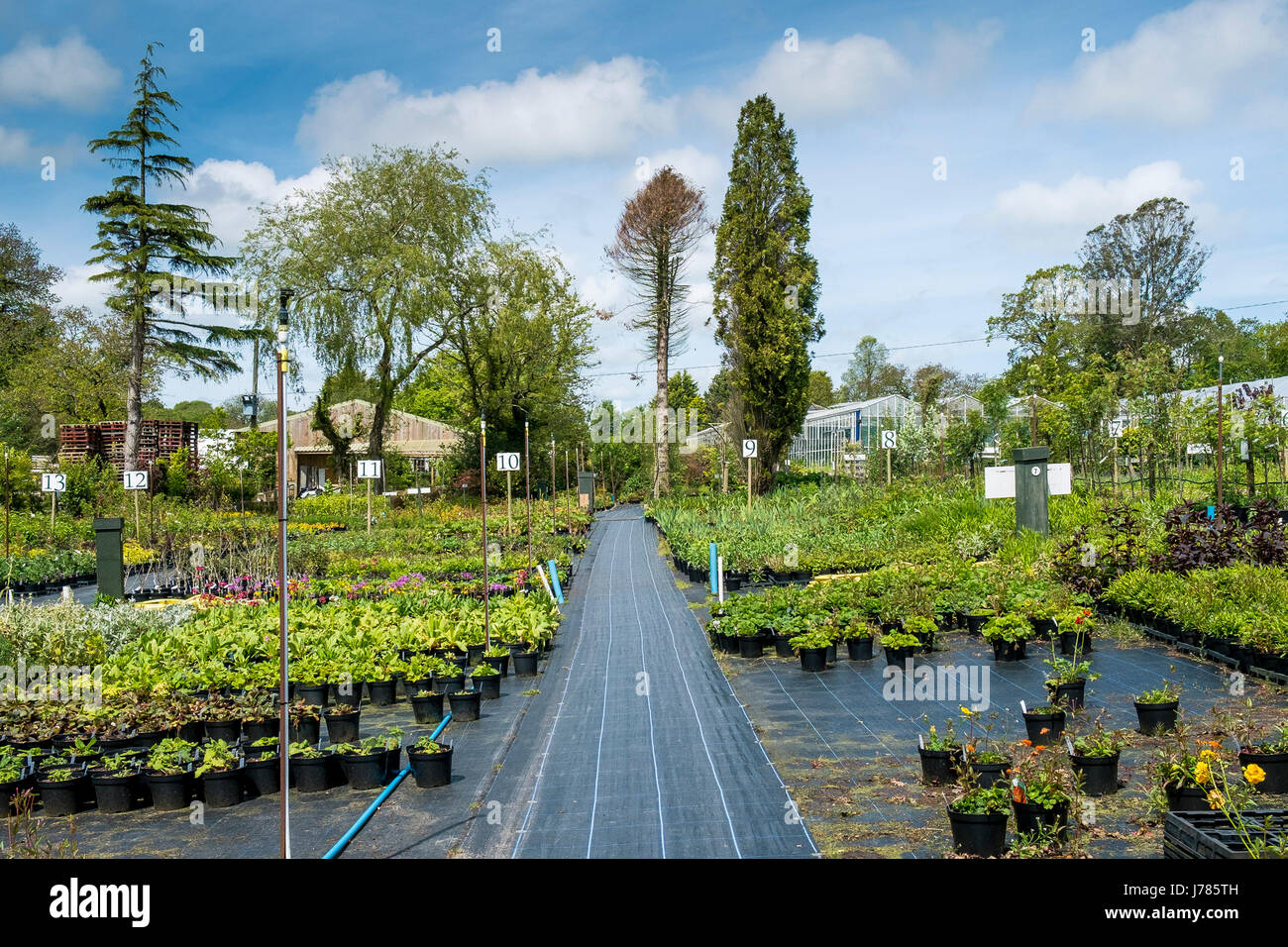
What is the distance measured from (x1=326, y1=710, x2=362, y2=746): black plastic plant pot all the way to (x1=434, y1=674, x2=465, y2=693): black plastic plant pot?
1.11 metres

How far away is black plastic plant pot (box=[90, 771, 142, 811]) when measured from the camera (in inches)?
190

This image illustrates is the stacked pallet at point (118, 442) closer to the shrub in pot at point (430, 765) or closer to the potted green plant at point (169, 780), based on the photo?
the potted green plant at point (169, 780)

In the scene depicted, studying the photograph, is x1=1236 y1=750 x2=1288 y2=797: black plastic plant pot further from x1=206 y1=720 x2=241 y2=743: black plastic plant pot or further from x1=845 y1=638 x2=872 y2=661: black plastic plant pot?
x1=206 y1=720 x2=241 y2=743: black plastic plant pot

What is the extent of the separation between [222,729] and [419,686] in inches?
63.6

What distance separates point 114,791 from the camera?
484 centimetres

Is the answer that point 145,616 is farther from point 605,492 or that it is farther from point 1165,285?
point 1165,285

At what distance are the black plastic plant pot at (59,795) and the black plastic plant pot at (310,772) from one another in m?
1.17

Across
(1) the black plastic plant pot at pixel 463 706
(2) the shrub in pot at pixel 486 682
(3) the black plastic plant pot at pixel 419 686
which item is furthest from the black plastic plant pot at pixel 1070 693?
(3) the black plastic plant pot at pixel 419 686

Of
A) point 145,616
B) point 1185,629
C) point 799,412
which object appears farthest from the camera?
point 799,412

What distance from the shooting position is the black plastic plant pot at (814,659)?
7742mm

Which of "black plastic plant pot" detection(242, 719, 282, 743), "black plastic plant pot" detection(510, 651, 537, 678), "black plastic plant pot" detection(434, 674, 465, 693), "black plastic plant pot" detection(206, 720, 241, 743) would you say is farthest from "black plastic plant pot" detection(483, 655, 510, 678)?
"black plastic plant pot" detection(206, 720, 241, 743)
